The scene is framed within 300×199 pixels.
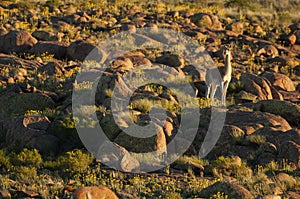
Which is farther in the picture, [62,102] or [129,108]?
[62,102]

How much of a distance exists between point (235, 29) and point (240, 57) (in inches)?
202

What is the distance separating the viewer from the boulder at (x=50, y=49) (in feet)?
84.8

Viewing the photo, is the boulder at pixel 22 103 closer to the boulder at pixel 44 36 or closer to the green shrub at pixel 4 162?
the green shrub at pixel 4 162

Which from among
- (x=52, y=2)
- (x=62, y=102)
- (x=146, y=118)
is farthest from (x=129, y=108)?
(x=52, y=2)

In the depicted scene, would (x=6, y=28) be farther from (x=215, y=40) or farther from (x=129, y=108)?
(x=129, y=108)

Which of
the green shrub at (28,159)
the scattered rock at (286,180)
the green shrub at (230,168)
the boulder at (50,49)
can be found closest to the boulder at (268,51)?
the boulder at (50,49)

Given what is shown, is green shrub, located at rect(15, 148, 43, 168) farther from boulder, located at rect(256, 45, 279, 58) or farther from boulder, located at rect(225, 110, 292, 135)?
boulder, located at rect(256, 45, 279, 58)

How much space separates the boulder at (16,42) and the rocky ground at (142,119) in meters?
0.05

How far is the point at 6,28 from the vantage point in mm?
29844

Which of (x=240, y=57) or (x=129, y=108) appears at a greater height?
(x=129, y=108)

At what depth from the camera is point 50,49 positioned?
25969 millimetres

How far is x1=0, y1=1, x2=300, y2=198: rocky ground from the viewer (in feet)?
43.9

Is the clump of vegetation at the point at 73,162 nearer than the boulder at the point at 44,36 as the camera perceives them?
Yes

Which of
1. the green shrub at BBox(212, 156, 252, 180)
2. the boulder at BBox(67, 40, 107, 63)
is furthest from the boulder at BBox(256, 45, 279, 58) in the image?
the green shrub at BBox(212, 156, 252, 180)
